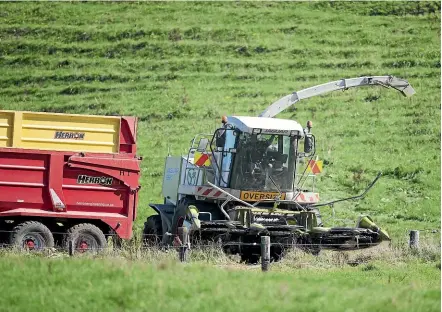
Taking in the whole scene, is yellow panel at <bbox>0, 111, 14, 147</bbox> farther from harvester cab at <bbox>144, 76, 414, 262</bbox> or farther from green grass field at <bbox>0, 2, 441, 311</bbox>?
green grass field at <bbox>0, 2, 441, 311</bbox>

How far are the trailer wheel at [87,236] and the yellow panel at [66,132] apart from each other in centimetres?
173

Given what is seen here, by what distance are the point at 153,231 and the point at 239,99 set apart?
21.6 m

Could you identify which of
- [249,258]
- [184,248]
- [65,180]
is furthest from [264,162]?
[184,248]

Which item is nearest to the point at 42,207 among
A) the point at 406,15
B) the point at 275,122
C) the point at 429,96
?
the point at 275,122

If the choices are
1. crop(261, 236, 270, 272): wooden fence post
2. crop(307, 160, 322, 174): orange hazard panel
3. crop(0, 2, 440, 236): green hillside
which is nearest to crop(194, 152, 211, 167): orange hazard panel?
crop(307, 160, 322, 174): orange hazard panel

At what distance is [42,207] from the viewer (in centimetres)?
2003

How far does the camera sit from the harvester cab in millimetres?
20234

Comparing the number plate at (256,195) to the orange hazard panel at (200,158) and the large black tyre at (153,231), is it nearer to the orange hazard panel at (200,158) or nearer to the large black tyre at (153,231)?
the orange hazard panel at (200,158)

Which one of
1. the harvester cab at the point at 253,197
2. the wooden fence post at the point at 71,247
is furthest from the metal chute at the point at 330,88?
the wooden fence post at the point at 71,247

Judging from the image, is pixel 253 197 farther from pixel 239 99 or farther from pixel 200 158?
pixel 239 99

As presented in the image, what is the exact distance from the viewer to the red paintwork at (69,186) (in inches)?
783

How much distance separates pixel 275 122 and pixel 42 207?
5467mm

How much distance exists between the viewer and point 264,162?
21844mm

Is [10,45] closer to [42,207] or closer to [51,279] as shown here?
[42,207]
